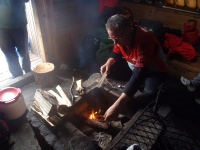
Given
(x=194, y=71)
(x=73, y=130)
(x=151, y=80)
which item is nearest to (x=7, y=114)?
(x=73, y=130)

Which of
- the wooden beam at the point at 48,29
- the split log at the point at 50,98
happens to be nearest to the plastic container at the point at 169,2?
the wooden beam at the point at 48,29

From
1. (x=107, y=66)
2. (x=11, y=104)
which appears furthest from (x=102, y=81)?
(x=11, y=104)

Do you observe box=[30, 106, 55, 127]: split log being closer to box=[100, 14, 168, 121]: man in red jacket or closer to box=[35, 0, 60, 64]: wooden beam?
box=[100, 14, 168, 121]: man in red jacket

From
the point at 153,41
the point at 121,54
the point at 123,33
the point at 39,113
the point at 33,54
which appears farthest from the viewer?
the point at 33,54

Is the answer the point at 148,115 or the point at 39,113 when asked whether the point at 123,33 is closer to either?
the point at 148,115

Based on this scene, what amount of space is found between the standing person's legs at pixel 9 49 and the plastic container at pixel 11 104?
1.44 metres

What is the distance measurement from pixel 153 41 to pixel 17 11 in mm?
3218

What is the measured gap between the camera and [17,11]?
4.24 meters

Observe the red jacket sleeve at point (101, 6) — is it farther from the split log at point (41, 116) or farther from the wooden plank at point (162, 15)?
the split log at point (41, 116)

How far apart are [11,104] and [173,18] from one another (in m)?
5.32

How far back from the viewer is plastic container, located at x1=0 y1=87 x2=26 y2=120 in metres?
3.45

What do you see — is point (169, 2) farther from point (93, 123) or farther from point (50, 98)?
point (50, 98)

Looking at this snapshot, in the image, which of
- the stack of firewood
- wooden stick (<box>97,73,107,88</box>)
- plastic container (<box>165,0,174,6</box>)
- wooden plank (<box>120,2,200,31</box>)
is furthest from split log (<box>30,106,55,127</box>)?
plastic container (<box>165,0,174,6</box>)

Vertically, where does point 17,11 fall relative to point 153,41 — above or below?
above
